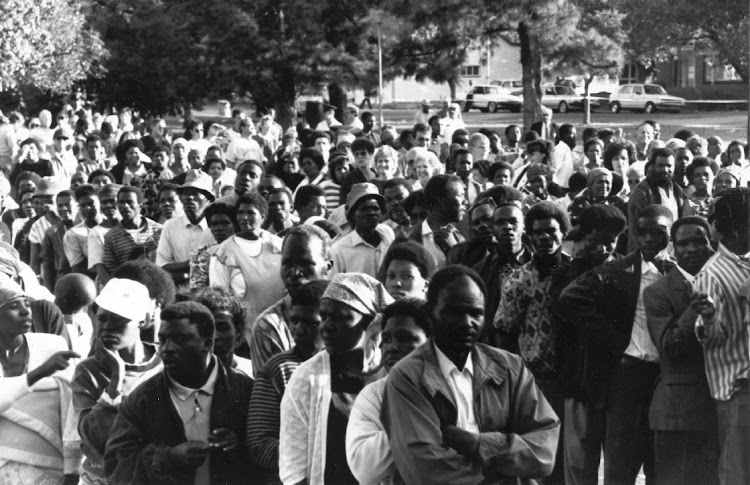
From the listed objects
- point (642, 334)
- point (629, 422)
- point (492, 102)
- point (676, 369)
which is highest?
point (642, 334)

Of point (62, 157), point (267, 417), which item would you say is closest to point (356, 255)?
point (267, 417)

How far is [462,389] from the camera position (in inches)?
180

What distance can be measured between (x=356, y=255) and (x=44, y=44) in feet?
73.0

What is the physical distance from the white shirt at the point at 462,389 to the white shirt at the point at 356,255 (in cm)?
417

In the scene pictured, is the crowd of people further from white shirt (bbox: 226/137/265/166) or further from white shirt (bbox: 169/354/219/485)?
white shirt (bbox: 226/137/265/166)

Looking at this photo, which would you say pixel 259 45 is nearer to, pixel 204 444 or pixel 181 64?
pixel 181 64

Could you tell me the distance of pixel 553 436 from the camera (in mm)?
4594

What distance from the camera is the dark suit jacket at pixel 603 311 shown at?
707 cm

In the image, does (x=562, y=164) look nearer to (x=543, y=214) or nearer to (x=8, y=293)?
(x=543, y=214)

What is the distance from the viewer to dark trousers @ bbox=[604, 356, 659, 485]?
7.16 m

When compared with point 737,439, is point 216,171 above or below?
above

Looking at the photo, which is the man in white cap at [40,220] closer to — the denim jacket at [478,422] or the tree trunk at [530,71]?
the denim jacket at [478,422]

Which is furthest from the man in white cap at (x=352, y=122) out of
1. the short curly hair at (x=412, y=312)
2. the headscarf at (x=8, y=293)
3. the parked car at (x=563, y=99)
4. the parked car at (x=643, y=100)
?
the parked car at (x=563, y=99)

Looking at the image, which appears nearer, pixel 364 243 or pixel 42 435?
pixel 42 435
